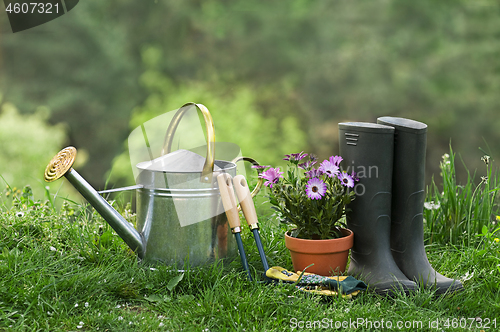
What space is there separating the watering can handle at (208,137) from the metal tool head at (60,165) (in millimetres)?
396

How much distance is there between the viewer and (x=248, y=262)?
6.07 feet

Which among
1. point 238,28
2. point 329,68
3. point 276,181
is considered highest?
point 238,28

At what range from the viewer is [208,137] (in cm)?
156

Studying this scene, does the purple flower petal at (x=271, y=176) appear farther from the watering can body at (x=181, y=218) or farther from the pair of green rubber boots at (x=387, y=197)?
the pair of green rubber boots at (x=387, y=197)

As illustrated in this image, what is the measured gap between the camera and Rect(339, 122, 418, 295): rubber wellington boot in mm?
1646

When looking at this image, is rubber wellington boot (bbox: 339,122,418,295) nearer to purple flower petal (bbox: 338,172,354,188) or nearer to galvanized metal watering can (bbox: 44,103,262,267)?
purple flower petal (bbox: 338,172,354,188)

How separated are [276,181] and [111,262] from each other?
2.45ft

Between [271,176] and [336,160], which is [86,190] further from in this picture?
[336,160]

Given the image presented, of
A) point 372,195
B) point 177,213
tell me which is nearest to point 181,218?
point 177,213

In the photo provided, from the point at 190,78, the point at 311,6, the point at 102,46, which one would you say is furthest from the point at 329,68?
the point at 102,46

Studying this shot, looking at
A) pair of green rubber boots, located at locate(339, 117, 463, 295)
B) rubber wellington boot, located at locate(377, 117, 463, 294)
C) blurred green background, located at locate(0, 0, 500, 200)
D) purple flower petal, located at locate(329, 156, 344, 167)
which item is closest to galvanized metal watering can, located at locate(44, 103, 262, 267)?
purple flower petal, located at locate(329, 156, 344, 167)

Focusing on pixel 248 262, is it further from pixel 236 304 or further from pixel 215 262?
pixel 236 304

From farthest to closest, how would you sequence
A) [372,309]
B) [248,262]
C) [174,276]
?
[248,262]
[174,276]
[372,309]

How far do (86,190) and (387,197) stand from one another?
1155mm
